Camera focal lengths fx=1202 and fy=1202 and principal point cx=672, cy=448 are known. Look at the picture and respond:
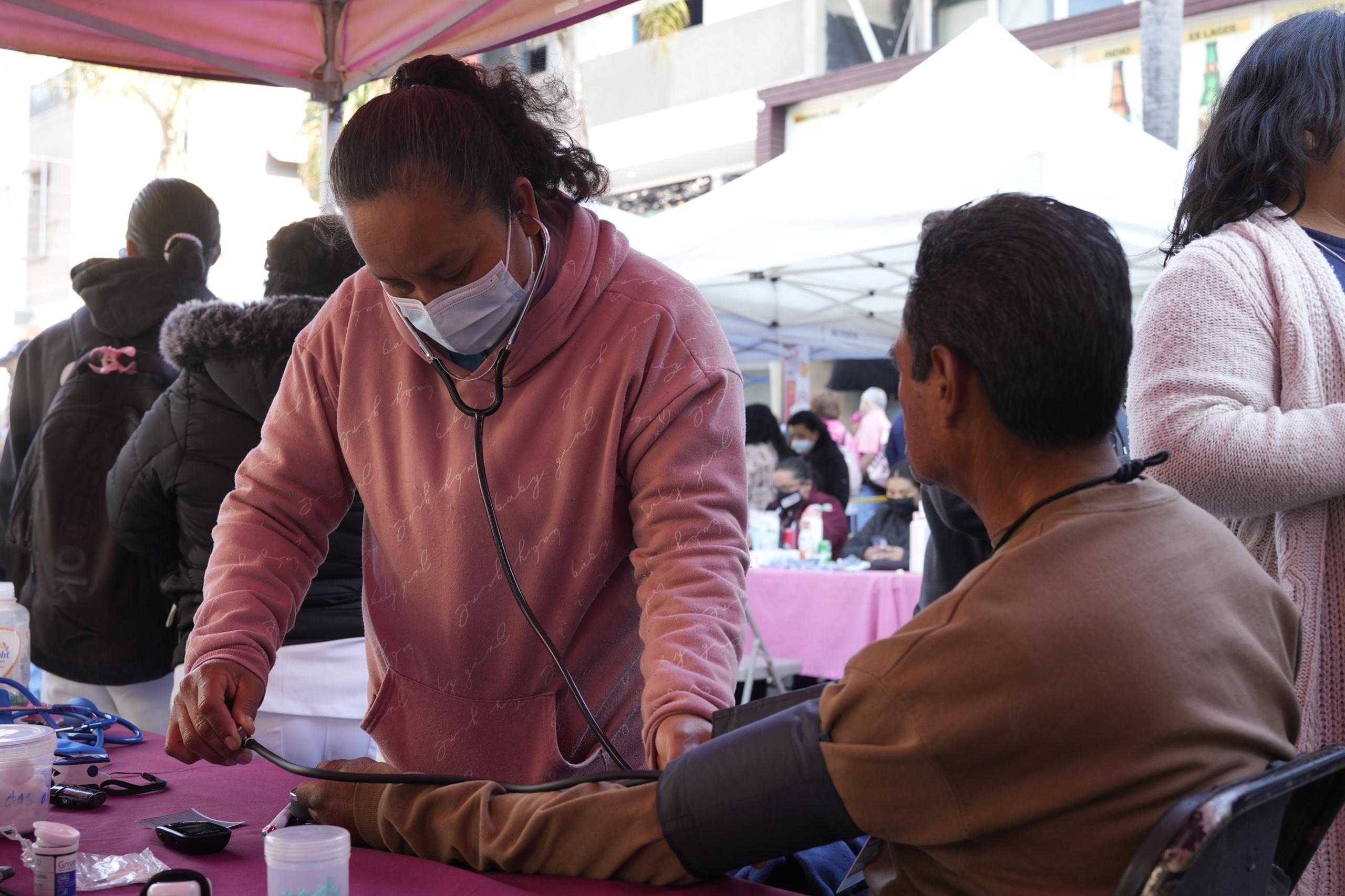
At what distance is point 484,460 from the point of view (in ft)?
5.13

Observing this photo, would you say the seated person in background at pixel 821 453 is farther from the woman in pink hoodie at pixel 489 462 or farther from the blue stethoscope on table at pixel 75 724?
the woman in pink hoodie at pixel 489 462

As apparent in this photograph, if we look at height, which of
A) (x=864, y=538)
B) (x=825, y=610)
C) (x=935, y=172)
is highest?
(x=935, y=172)

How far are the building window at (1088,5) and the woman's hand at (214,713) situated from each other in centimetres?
1033

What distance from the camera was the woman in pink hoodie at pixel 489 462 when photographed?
1.45 m

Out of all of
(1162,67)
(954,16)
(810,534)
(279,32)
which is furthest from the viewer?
(954,16)

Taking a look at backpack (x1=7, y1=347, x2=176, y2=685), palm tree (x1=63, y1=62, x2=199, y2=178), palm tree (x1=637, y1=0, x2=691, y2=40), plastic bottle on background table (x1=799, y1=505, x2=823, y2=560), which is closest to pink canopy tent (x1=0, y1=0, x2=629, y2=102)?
backpack (x1=7, y1=347, x2=176, y2=685)

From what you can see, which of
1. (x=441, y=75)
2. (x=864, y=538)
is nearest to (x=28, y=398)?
(x=441, y=75)

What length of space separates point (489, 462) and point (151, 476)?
1312 millimetres

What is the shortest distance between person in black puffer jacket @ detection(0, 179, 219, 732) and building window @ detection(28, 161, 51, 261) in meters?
15.9

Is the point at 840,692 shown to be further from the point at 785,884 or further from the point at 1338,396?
the point at 1338,396

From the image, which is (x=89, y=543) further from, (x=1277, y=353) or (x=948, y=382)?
(x=1277, y=353)

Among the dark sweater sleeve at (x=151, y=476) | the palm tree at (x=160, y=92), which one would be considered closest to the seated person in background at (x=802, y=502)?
the dark sweater sleeve at (x=151, y=476)

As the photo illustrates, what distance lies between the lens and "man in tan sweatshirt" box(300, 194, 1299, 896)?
0.95 metres

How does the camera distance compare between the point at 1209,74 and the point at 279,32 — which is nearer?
the point at 279,32
